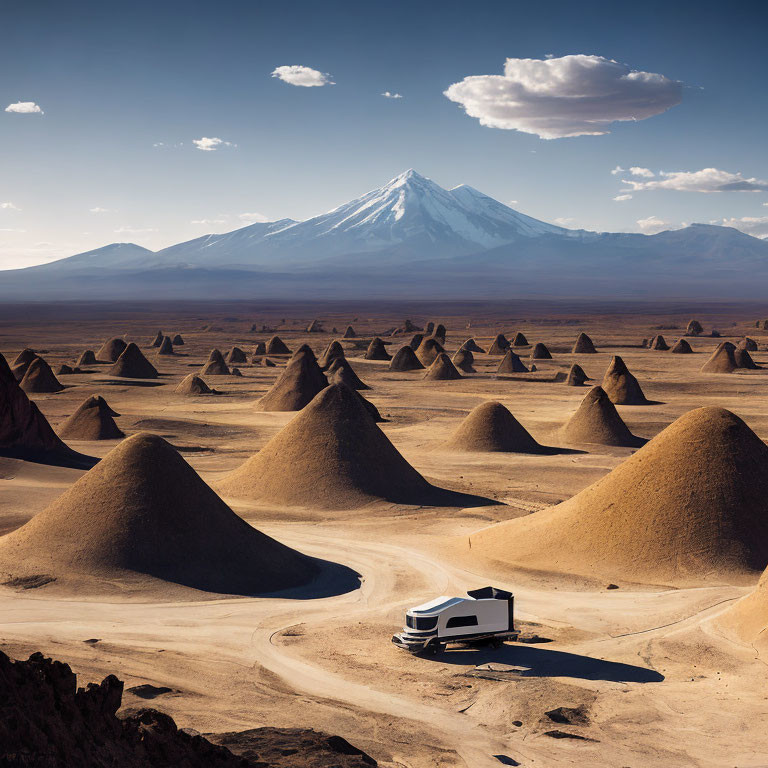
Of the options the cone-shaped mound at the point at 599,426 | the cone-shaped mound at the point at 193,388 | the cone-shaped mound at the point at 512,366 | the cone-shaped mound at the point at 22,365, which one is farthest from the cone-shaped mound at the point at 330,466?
the cone-shaped mound at the point at 512,366

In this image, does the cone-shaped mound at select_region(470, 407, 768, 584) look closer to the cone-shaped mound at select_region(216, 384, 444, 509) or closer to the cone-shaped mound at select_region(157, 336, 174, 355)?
the cone-shaped mound at select_region(216, 384, 444, 509)

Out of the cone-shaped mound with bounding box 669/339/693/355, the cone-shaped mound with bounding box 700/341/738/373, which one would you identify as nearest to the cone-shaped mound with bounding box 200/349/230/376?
the cone-shaped mound with bounding box 700/341/738/373

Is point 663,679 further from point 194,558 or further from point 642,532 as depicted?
point 194,558

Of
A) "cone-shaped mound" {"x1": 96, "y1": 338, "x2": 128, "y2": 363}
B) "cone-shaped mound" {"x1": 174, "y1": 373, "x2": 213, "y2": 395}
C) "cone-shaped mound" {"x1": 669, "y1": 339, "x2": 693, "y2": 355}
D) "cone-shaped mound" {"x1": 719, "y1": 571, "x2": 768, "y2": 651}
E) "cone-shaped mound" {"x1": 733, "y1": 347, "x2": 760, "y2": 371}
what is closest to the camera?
"cone-shaped mound" {"x1": 719, "y1": 571, "x2": 768, "y2": 651}

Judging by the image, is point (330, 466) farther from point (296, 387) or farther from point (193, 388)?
point (193, 388)

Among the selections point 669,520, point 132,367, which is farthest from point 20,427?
point 132,367

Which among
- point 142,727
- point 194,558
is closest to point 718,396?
point 194,558
